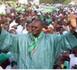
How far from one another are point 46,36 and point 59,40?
0.07 metres

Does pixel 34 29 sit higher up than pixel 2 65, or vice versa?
pixel 34 29

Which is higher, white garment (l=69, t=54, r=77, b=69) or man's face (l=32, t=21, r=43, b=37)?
man's face (l=32, t=21, r=43, b=37)

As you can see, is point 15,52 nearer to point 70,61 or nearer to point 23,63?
point 23,63

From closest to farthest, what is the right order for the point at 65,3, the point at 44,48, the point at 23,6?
the point at 44,48, the point at 65,3, the point at 23,6

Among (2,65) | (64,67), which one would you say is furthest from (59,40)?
(2,65)

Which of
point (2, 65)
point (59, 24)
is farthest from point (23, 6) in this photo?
point (2, 65)

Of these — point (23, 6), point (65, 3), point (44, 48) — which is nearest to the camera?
point (44, 48)

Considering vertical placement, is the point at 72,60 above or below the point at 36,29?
below

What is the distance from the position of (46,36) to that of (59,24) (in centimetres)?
131

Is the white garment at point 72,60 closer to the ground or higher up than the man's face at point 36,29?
closer to the ground

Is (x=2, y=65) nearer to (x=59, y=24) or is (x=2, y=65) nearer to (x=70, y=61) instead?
(x=70, y=61)

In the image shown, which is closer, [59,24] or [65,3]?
[59,24]

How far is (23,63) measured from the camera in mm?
1752

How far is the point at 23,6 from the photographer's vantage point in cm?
377
